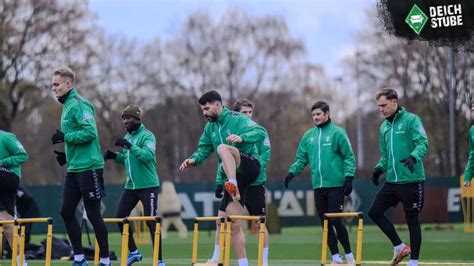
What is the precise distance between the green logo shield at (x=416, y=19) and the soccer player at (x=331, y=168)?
5603 mm

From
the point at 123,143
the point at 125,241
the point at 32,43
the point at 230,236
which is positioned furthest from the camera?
the point at 32,43

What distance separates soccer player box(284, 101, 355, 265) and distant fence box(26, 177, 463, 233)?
18.8 m

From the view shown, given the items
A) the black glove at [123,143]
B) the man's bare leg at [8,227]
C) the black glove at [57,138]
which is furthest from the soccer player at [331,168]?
the man's bare leg at [8,227]

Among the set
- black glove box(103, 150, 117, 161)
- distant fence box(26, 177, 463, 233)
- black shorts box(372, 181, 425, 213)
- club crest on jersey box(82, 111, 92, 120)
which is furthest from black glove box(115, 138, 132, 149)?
distant fence box(26, 177, 463, 233)

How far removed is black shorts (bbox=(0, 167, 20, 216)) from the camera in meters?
16.1

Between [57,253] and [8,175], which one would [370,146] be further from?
[8,175]

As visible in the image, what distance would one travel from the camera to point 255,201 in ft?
49.3

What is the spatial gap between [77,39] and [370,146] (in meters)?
29.6

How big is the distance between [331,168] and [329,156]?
18cm

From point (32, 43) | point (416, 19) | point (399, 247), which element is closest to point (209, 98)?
point (399, 247)

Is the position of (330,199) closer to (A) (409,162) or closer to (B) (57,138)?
(A) (409,162)

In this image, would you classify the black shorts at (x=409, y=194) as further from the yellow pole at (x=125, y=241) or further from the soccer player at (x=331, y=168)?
the yellow pole at (x=125, y=241)

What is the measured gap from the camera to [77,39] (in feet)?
169

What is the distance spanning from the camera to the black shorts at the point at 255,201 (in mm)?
14984
